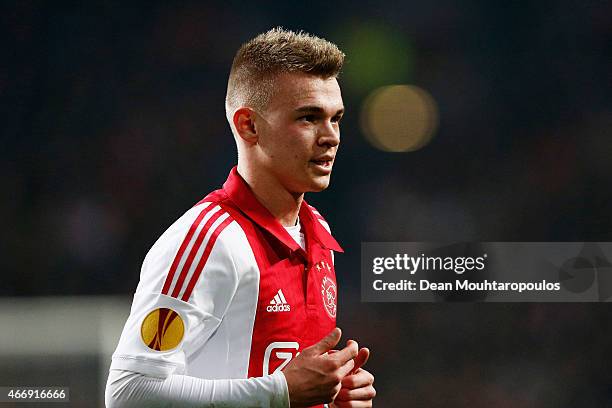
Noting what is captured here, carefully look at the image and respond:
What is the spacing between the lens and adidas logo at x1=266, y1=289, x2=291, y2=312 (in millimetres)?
1246

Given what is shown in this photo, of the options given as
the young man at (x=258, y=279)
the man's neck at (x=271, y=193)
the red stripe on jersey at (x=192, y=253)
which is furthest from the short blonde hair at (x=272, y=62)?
the red stripe on jersey at (x=192, y=253)

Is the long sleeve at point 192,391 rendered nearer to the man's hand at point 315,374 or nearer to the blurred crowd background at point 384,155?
the man's hand at point 315,374

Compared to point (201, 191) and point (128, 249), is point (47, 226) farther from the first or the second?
point (201, 191)

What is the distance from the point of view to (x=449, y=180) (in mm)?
3279

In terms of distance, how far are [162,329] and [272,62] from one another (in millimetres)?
490

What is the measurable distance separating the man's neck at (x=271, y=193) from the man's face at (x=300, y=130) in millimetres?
29

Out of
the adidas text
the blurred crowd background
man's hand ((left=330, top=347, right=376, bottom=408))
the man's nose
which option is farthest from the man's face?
the blurred crowd background

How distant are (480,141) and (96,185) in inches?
63.8

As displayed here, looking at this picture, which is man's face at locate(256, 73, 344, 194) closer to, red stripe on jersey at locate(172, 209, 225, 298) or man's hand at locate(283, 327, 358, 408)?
red stripe on jersey at locate(172, 209, 225, 298)

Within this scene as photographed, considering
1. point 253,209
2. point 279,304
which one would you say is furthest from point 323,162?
point 279,304

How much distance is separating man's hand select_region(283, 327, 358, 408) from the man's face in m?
0.29

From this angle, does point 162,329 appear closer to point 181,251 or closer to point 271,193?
point 181,251

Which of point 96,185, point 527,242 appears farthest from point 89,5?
point 527,242

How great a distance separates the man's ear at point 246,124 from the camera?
1.35 meters
